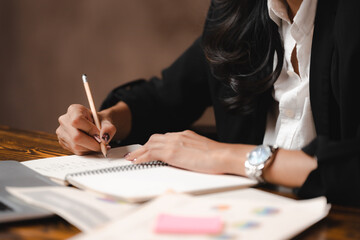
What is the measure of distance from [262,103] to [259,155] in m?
0.44

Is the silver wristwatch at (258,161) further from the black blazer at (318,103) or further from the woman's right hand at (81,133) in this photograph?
the woman's right hand at (81,133)

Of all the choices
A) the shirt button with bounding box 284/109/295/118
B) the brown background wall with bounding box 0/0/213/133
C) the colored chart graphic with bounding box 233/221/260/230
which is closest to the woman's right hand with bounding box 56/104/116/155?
the shirt button with bounding box 284/109/295/118

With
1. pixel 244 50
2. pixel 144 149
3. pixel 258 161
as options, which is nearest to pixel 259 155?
pixel 258 161

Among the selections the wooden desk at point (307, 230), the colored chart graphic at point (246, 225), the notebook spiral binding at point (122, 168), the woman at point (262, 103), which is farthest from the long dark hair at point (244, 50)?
the colored chart graphic at point (246, 225)

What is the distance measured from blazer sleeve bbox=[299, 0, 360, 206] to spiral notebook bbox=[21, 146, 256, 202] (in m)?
0.12

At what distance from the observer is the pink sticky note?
0.49 meters

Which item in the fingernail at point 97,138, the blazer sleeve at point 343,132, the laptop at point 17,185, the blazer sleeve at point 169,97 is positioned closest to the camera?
Answer: the laptop at point 17,185

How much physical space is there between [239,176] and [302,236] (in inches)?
9.6

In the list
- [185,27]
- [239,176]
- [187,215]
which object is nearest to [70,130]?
[239,176]

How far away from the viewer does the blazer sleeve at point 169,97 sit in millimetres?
1473

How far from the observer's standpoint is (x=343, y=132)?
98 cm

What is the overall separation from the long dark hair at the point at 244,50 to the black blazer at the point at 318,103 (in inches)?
1.8

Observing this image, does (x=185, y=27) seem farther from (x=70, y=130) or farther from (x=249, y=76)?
(x=70, y=130)

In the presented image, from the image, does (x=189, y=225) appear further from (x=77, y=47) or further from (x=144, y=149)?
(x=77, y=47)
